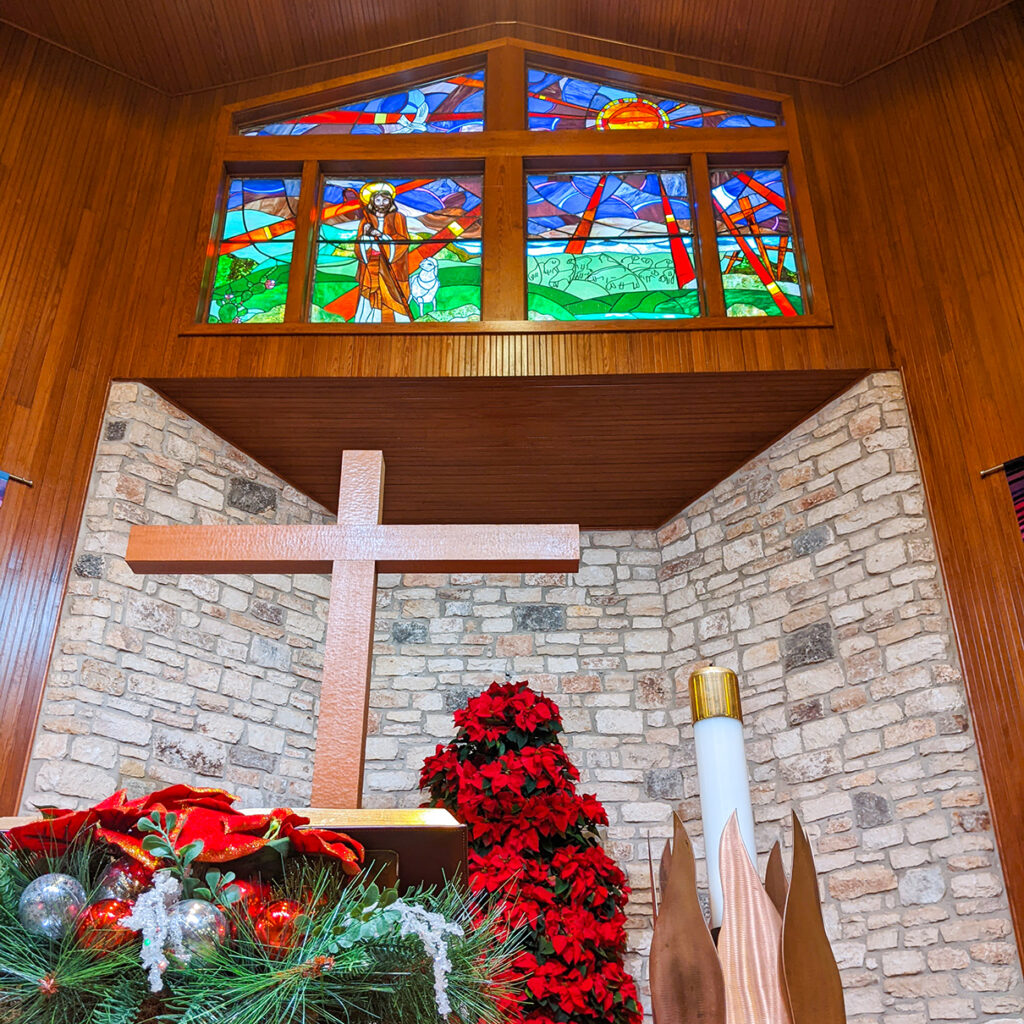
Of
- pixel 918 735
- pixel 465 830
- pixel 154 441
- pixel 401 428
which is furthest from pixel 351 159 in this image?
pixel 465 830

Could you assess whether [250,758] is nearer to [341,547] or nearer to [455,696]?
[455,696]

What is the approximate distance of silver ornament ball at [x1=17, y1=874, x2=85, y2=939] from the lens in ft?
2.69

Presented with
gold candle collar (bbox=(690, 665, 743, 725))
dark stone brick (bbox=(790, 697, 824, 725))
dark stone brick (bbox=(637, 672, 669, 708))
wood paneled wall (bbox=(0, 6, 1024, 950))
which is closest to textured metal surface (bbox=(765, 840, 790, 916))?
gold candle collar (bbox=(690, 665, 743, 725))

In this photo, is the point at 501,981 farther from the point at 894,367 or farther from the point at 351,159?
the point at 351,159

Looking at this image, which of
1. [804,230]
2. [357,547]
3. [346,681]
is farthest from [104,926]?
[804,230]

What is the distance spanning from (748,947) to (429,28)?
21.0 feet

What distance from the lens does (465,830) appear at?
1.12 metres

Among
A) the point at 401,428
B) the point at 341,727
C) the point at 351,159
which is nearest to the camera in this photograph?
the point at 341,727

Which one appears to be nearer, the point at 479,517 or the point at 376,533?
the point at 376,533

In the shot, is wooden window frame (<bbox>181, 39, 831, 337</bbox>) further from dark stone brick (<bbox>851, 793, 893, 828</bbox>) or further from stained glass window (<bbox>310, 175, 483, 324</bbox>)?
dark stone brick (<bbox>851, 793, 893, 828</bbox>)

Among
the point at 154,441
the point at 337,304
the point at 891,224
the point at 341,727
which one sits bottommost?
the point at 341,727

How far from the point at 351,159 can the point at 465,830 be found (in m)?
5.27

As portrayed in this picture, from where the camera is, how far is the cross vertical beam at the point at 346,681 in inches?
63.4

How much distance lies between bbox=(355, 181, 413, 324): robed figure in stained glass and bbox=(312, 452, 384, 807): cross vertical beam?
346 centimetres
